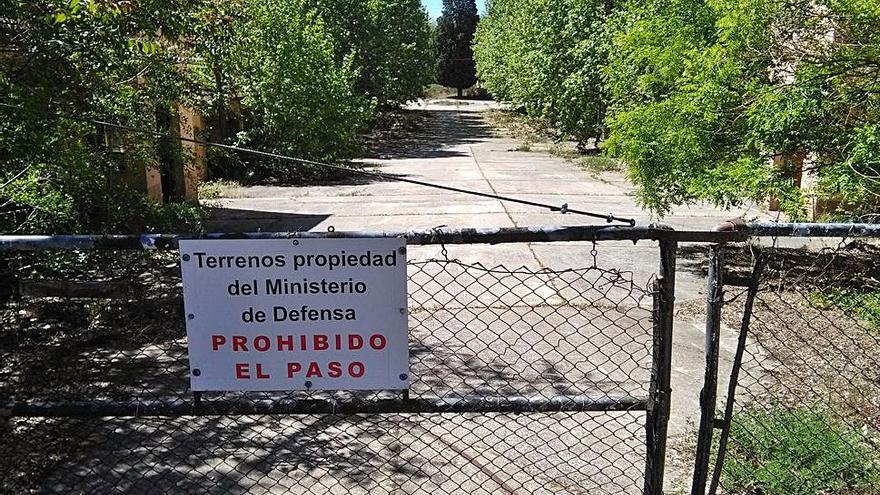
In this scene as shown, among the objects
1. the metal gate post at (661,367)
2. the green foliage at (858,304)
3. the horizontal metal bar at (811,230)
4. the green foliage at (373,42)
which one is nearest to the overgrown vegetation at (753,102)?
the green foliage at (858,304)

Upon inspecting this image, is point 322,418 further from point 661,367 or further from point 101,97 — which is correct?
point 101,97

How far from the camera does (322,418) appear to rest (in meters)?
4.36

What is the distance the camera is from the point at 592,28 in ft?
72.6

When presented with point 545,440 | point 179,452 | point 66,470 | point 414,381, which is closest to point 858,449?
point 545,440

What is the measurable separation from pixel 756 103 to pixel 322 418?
508cm

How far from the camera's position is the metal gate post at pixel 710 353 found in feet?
8.46

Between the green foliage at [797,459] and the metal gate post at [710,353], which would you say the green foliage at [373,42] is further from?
the metal gate post at [710,353]

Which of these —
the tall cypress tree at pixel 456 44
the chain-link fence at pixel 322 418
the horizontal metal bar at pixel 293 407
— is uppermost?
the tall cypress tree at pixel 456 44

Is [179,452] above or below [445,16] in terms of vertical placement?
below

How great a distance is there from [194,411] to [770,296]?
21.1 feet

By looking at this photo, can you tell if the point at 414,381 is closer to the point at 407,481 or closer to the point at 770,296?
the point at 407,481

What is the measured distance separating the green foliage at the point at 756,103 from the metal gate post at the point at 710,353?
443 centimetres

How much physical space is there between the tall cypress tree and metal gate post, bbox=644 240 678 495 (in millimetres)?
71353

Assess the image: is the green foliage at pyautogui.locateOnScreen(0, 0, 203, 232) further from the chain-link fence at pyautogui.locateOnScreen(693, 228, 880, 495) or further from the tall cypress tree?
the tall cypress tree
